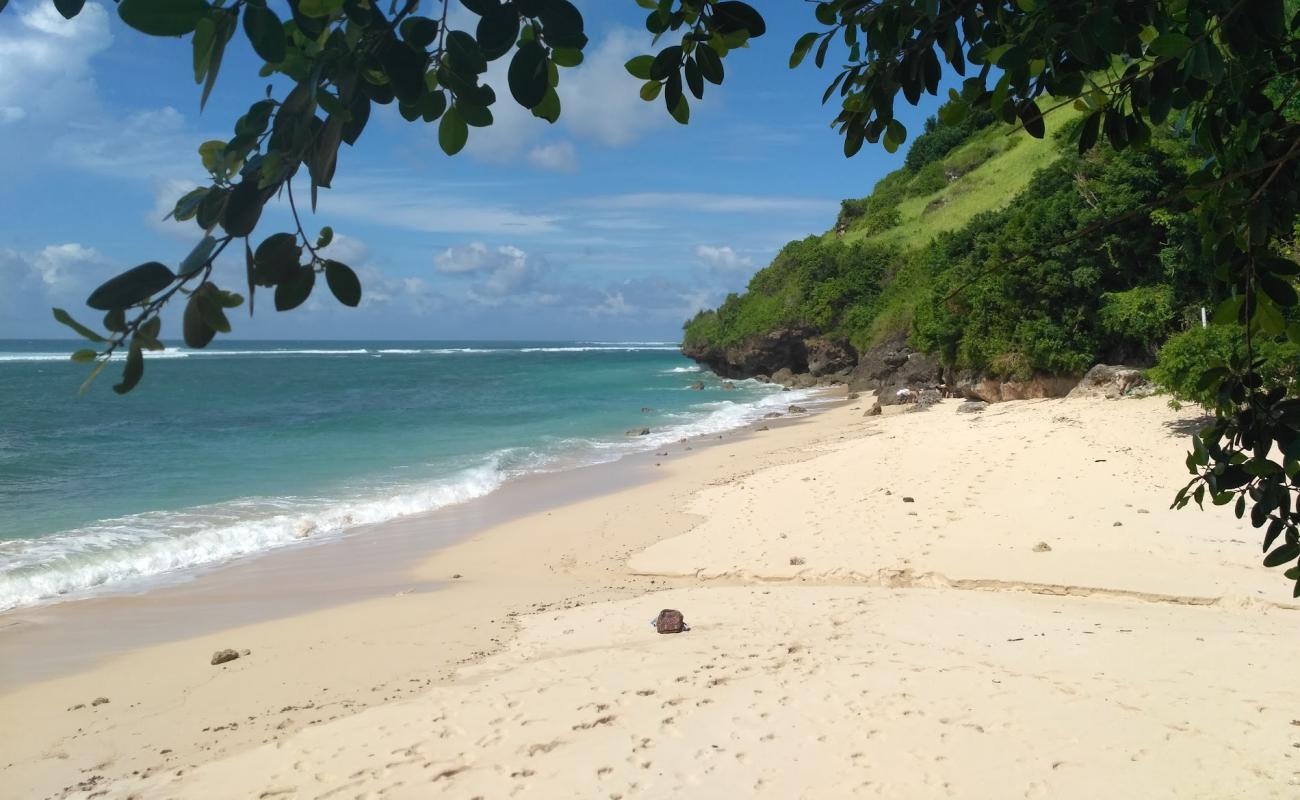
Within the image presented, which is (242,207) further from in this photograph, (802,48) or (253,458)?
(253,458)

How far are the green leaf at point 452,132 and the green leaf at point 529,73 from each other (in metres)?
0.15

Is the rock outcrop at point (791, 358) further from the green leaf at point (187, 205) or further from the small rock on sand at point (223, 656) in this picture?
the green leaf at point (187, 205)

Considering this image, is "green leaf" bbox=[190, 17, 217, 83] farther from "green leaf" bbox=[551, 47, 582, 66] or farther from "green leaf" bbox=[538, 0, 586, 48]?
"green leaf" bbox=[551, 47, 582, 66]

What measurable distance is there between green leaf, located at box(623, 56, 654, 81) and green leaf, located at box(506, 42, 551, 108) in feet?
1.88

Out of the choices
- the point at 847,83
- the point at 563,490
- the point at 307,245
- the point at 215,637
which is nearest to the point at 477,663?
the point at 215,637

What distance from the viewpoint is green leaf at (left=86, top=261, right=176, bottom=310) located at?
894 mm

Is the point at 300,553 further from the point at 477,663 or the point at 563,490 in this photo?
the point at 477,663

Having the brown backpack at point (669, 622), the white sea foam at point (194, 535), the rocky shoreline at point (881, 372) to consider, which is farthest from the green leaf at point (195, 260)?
the rocky shoreline at point (881, 372)

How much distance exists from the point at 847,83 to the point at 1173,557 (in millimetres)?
6863

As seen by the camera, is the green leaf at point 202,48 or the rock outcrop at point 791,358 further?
the rock outcrop at point 791,358

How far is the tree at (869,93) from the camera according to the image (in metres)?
0.96

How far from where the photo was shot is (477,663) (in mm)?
6266

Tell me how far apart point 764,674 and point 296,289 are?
492cm

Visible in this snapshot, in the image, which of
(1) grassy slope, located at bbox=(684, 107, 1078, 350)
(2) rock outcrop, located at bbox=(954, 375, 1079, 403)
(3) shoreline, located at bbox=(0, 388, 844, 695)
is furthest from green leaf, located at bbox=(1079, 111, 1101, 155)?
(1) grassy slope, located at bbox=(684, 107, 1078, 350)
